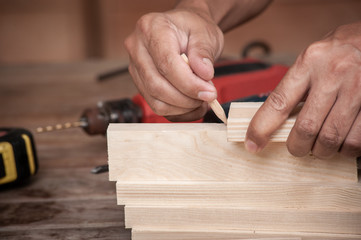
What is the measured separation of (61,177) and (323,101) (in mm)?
814

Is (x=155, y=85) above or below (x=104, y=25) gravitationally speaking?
above

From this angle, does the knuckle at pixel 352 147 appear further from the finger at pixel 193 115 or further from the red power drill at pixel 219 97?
the red power drill at pixel 219 97

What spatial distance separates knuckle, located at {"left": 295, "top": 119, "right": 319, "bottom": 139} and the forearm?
1.88ft

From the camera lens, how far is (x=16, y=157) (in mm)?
1133

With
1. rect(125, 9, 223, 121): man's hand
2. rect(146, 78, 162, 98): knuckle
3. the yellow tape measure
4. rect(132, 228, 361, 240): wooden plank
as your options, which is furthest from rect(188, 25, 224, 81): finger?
the yellow tape measure

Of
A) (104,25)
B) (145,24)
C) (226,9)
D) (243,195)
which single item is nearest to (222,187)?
(243,195)

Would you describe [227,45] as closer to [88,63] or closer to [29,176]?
[88,63]

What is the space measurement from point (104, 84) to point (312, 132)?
6.40 feet

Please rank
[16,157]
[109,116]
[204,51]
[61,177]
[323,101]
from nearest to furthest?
[323,101] → [204,51] → [16,157] → [61,177] → [109,116]

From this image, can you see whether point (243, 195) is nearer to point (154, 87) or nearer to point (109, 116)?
point (154, 87)

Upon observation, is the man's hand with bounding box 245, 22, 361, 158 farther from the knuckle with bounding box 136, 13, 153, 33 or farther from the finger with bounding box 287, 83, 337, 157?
the knuckle with bounding box 136, 13, 153, 33

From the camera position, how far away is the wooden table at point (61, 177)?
977 millimetres

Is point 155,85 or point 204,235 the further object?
point 155,85

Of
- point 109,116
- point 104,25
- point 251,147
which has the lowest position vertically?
point 104,25
